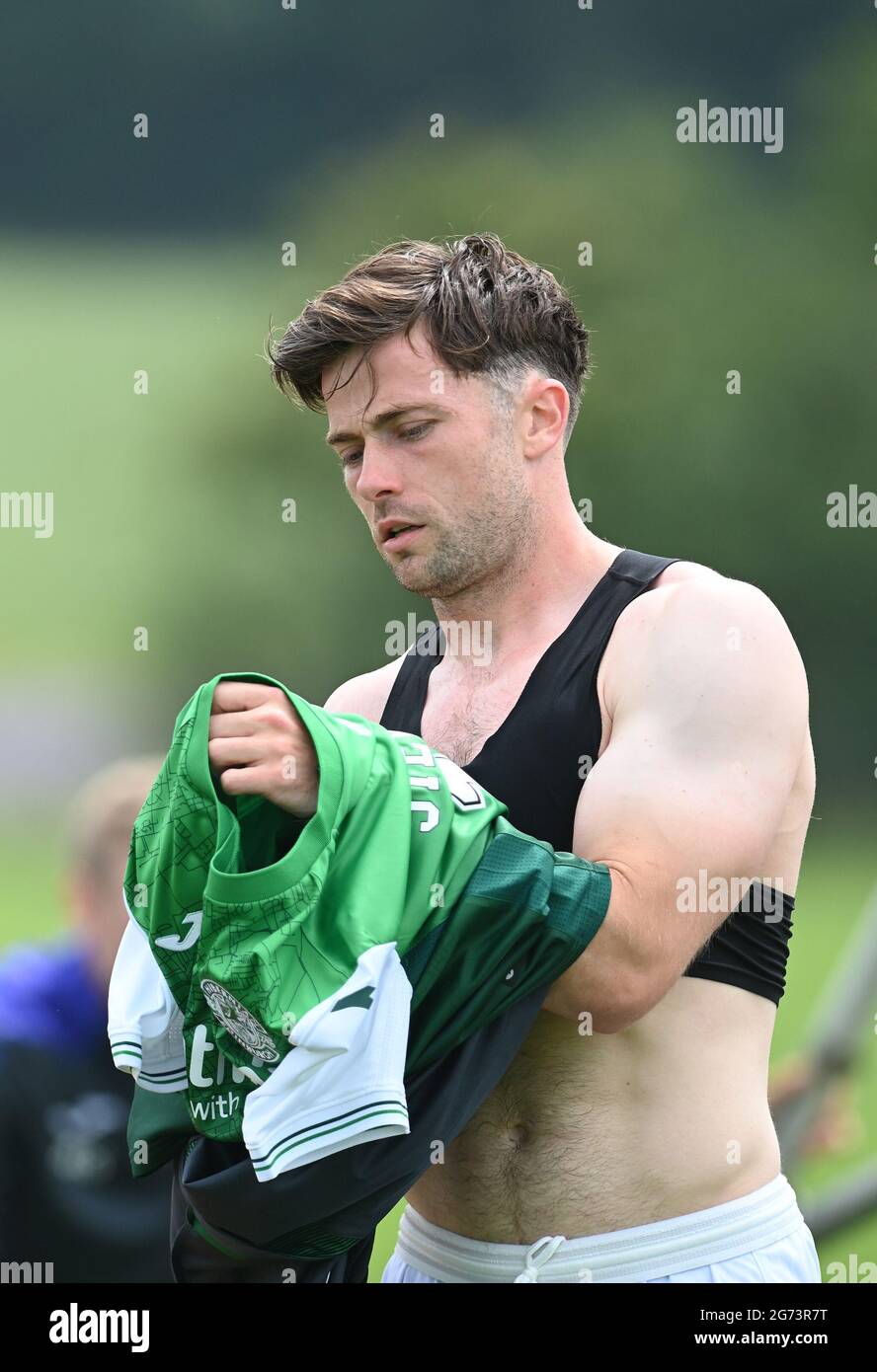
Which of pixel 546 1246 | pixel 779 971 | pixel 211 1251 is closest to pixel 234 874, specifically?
pixel 211 1251

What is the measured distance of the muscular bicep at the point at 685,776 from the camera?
142cm

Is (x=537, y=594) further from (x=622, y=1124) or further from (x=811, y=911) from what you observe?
(x=811, y=911)

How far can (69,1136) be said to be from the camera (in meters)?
2.61

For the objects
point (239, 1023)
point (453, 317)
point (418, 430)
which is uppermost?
point (453, 317)

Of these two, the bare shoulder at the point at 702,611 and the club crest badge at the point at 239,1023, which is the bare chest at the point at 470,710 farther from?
the club crest badge at the point at 239,1023

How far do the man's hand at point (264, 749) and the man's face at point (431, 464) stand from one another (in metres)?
0.49

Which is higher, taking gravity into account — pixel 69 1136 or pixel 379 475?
pixel 379 475

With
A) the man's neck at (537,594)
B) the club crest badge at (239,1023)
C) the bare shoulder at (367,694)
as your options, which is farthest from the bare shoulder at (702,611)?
the club crest badge at (239,1023)

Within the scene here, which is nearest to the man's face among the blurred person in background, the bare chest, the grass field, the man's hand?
the bare chest

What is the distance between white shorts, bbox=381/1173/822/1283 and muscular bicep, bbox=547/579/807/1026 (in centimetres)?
33

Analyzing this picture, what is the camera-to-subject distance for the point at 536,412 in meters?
1.88

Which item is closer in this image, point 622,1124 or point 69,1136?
point 622,1124

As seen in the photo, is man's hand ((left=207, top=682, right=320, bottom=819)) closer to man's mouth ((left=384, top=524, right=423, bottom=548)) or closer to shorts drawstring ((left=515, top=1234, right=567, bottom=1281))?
man's mouth ((left=384, top=524, right=423, bottom=548))

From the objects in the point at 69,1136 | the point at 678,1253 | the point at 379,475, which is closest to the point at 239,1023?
the point at 678,1253
